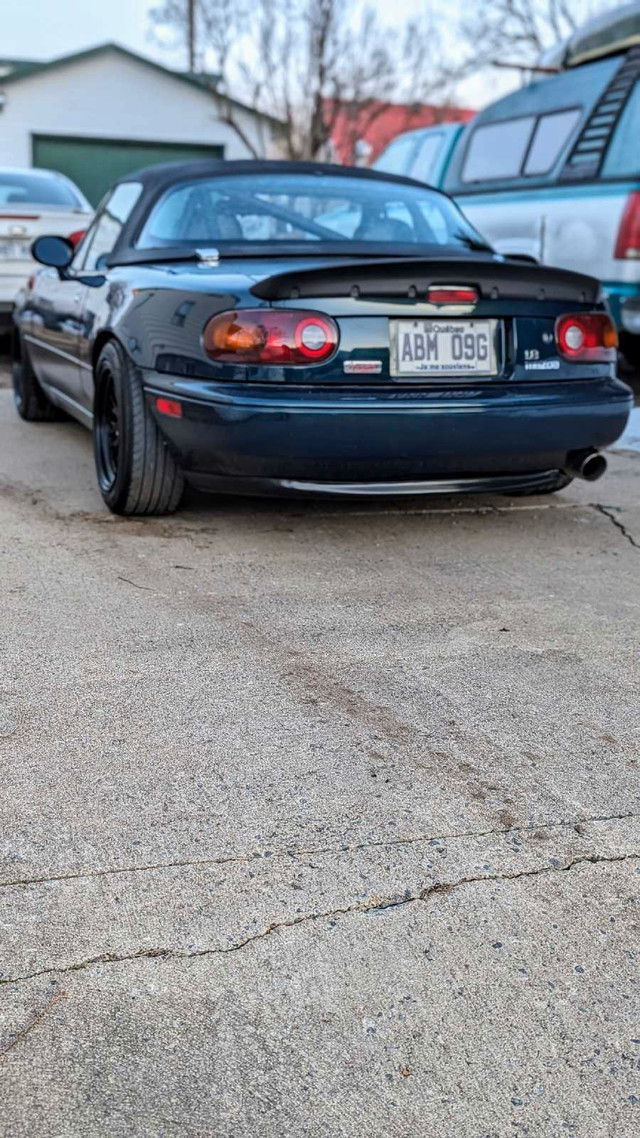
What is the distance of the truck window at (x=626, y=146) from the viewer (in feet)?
26.4

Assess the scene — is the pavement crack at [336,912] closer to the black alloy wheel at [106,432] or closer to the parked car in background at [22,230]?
the black alloy wheel at [106,432]

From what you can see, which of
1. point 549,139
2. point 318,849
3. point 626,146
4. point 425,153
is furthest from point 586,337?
point 425,153

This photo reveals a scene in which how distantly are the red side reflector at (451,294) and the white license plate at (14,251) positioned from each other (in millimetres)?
6117

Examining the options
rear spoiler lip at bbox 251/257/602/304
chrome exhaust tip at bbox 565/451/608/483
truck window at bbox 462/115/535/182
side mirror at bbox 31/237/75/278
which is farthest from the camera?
truck window at bbox 462/115/535/182

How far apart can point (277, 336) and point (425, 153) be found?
7.90 metres

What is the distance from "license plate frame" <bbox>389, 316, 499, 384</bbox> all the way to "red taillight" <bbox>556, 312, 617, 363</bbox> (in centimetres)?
29

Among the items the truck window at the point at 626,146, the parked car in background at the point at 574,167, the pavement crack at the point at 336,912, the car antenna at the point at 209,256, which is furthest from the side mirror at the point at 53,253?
the pavement crack at the point at 336,912

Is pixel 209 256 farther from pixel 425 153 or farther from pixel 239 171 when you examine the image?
pixel 425 153

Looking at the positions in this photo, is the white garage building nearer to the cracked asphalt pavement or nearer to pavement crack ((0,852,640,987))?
the cracked asphalt pavement

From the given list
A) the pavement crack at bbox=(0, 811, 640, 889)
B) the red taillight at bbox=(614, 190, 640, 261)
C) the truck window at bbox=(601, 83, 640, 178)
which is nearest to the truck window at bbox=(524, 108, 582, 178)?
the truck window at bbox=(601, 83, 640, 178)

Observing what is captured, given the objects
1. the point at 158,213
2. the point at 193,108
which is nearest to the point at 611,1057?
the point at 158,213

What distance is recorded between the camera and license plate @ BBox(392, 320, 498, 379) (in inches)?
161

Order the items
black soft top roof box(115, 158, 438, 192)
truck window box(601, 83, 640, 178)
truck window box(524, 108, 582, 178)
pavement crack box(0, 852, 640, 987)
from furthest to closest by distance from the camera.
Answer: truck window box(524, 108, 582, 178), truck window box(601, 83, 640, 178), black soft top roof box(115, 158, 438, 192), pavement crack box(0, 852, 640, 987)

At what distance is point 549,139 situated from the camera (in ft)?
30.2
